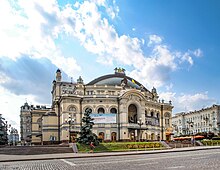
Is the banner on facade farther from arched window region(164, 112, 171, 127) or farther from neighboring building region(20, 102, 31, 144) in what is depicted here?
neighboring building region(20, 102, 31, 144)

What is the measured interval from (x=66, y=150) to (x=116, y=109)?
3295 cm

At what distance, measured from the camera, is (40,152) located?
1615 inches

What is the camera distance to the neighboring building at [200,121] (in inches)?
4491

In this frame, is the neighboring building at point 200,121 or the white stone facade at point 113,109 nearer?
the white stone facade at point 113,109

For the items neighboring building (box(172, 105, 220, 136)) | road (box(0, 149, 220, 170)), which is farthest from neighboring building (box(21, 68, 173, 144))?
road (box(0, 149, 220, 170))

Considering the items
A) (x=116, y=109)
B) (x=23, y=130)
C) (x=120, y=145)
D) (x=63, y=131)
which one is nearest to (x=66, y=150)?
(x=120, y=145)

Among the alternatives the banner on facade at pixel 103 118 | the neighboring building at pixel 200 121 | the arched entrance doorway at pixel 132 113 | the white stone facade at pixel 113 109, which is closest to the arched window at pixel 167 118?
the white stone facade at pixel 113 109

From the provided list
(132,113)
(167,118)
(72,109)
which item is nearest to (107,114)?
(72,109)

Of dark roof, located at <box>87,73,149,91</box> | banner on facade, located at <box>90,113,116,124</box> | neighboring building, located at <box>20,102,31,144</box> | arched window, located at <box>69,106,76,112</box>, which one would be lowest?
neighboring building, located at <box>20,102,31,144</box>

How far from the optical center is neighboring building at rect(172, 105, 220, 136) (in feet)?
374

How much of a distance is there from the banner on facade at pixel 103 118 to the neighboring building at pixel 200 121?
41.1 metres

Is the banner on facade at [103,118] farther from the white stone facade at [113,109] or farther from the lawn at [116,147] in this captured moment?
the lawn at [116,147]

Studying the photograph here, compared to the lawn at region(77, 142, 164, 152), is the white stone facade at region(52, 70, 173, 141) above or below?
above

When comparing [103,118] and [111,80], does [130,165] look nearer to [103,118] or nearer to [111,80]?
[103,118]
